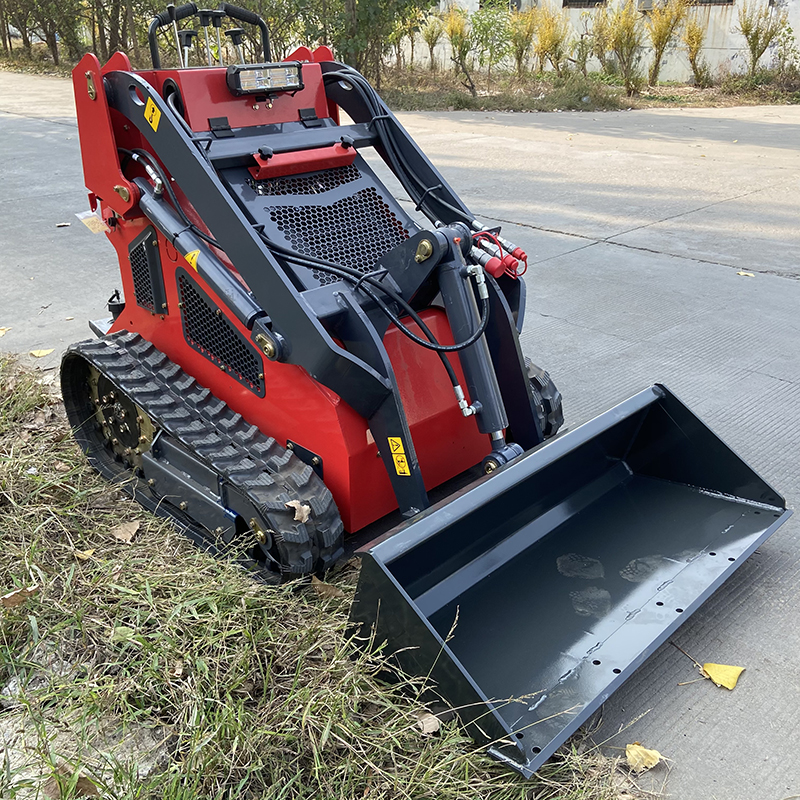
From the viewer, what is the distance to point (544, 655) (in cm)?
224

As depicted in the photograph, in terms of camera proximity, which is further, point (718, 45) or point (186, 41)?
point (718, 45)

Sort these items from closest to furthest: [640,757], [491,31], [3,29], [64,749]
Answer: [64,749] → [640,757] → [491,31] → [3,29]

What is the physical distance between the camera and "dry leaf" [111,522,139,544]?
2797mm

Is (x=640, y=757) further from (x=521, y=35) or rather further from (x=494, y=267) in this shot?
(x=521, y=35)

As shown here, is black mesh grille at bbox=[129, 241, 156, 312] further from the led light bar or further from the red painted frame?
the led light bar

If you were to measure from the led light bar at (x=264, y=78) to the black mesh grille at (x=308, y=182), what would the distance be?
30 centimetres

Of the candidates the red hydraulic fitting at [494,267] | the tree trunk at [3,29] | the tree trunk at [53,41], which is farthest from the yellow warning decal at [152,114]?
the tree trunk at [3,29]

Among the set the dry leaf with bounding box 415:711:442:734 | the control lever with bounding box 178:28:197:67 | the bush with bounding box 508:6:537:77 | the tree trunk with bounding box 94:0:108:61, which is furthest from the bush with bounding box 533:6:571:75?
the dry leaf with bounding box 415:711:442:734

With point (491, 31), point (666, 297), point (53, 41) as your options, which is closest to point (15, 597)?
point (666, 297)

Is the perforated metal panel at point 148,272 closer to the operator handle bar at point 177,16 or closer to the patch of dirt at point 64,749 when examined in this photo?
the operator handle bar at point 177,16

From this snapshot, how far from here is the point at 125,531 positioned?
283cm

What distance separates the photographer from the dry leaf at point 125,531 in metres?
2.80

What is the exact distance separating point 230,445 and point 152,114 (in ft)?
3.46

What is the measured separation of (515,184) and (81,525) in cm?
592
